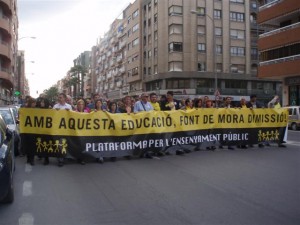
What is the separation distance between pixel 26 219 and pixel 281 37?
34.3 m

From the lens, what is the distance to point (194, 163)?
9.57 meters

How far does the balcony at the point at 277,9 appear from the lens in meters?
33.8

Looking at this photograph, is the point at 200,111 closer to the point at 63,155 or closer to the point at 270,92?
the point at 63,155

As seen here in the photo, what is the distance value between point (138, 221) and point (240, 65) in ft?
196

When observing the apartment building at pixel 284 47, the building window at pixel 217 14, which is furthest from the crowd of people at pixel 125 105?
the building window at pixel 217 14

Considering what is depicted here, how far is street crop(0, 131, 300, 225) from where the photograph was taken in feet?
16.7

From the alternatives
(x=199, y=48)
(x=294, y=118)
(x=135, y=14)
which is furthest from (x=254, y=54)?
(x=294, y=118)

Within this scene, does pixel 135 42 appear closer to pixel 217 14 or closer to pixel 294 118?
pixel 217 14

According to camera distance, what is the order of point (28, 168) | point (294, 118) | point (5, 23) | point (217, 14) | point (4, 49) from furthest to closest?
1. point (217, 14)
2. point (4, 49)
3. point (5, 23)
4. point (294, 118)
5. point (28, 168)

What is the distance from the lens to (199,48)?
60.0 m

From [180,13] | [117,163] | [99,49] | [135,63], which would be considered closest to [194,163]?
[117,163]

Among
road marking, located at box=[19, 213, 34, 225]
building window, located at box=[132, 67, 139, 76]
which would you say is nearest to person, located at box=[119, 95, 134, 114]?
road marking, located at box=[19, 213, 34, 225]

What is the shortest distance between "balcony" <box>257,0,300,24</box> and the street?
89.7 ft

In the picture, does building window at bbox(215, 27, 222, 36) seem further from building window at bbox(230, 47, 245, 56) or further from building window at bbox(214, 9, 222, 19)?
building window at bbox(230, 47, 245, 56)
